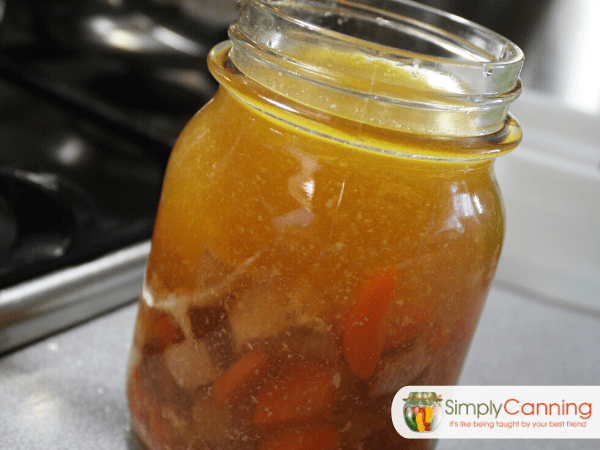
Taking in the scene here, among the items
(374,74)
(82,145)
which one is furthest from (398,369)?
(82,145)

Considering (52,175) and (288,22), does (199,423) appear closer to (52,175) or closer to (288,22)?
(288,22)

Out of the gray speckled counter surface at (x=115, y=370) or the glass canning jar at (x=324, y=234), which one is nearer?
the glass canning jar at (x=324, y=234)

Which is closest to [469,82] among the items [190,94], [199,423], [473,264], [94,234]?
[473,264]

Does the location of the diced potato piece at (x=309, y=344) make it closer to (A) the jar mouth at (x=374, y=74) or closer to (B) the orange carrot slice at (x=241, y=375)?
(B) the orange carrot slice at (x=241, y=375)

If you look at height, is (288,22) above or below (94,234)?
above

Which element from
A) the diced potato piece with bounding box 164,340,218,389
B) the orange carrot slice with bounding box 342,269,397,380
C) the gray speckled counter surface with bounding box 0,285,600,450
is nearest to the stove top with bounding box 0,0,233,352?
the gray speckled counter surface with bounding box 0,285,600,450

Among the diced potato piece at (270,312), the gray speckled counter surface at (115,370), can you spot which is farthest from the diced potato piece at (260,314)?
the gray speckled counter surface at (115,370)

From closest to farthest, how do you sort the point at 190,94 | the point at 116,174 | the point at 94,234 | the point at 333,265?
the point at 333,265
the point at 94,234
the point at 116,174
the point at 190,94
